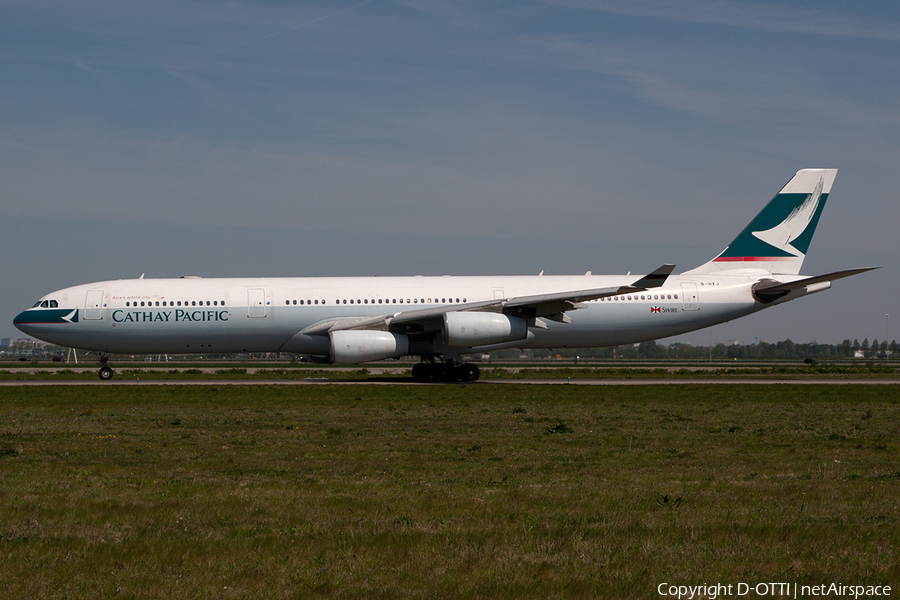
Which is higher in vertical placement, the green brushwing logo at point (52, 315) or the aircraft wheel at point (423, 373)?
the green brushwing logo at point (52, 315)

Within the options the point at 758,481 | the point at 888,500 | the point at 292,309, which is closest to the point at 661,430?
the point at 758,481

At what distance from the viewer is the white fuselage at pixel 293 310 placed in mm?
31141

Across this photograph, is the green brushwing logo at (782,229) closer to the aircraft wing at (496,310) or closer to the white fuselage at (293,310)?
the white fuselage at (293,310)

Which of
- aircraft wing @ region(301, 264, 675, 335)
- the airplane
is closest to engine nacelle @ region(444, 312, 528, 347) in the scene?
the airplane

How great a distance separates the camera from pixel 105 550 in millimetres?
6418

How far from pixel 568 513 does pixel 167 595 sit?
376 centimetres

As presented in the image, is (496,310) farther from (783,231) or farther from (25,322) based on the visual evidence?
(25,322)

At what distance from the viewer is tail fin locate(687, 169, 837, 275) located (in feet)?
116

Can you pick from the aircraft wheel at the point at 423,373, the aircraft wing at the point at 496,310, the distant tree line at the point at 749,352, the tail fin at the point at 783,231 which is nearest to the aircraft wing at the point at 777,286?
the tail fin at the point at 783,231

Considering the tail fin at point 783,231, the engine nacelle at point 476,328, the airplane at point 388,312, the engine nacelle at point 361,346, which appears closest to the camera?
the engine nacelle at point 361,346

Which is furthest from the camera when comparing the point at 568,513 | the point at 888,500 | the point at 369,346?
the point at 369,346

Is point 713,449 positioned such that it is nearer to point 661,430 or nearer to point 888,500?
point 661,430

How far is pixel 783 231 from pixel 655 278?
11144mm

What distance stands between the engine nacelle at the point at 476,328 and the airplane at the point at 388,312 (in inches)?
2.1
